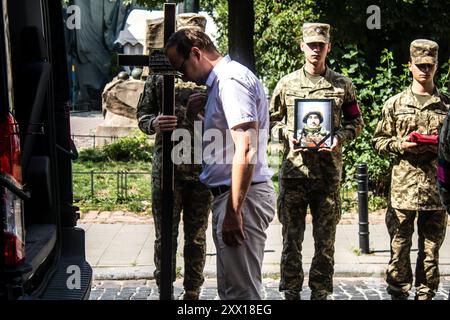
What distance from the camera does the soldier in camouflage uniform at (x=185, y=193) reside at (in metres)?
5.71

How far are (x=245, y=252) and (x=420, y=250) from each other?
2117mm

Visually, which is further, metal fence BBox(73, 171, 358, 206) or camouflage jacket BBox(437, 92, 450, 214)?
metal fence BBox(73, 171, 358, 206)

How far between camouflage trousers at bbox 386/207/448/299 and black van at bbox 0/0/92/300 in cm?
228

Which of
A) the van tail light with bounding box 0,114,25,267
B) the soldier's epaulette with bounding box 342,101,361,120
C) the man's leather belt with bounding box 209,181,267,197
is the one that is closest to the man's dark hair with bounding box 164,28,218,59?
the man's leather belt with bounding box 209,181,267,197

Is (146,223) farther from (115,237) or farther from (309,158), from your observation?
(309,158)

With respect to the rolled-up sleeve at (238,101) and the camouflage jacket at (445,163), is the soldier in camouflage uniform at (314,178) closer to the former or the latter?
the rolled-up sleeve at (238,101)

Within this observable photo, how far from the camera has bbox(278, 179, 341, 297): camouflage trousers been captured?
Answer: 5.90m

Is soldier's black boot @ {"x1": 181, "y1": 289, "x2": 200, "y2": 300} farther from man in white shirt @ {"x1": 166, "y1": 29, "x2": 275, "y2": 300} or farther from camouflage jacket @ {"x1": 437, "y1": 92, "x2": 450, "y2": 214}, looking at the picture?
camouflage jacket @ {"x1": 437, "y1": 92, "x2": 450, "y2": 214}

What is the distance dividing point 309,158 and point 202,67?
69.8 inches

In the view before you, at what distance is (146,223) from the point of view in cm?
958

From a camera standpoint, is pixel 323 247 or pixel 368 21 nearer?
Answer: pixel 323 247

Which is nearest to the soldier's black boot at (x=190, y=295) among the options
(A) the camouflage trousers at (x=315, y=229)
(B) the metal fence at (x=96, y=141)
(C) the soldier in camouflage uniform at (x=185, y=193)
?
(C) the soldier in camouflage uniform at (x=185, y=193)
